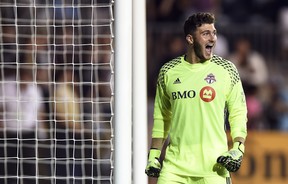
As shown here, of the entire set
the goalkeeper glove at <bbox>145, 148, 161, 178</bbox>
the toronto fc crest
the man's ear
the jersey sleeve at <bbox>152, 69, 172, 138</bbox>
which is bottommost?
the goalkeeper glove at <bbox>145, 148, 161, 178</bbox>

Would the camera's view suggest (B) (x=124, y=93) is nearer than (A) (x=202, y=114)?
No

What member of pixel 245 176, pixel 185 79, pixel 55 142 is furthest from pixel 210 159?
pixel 245 176

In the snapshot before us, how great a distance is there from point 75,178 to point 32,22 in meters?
1.83

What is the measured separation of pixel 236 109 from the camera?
25.0ft

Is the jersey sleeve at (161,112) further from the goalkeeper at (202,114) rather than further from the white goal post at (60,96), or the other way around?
the white goal post at (60,96)

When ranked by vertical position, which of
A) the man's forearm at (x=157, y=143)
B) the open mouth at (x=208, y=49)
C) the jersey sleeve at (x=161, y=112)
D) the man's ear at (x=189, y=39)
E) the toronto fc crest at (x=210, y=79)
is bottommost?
the man's forearm at (x=157, y=143)

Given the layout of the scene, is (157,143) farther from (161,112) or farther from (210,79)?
(210,79)

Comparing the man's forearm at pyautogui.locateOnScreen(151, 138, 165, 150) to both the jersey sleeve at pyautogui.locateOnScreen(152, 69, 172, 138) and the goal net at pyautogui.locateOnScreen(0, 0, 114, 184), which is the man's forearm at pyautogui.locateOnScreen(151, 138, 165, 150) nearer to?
the jersey sleeve at pyautogui.locateOnScreen(152, 69, 172, 138)

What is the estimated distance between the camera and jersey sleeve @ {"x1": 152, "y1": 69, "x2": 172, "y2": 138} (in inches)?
311

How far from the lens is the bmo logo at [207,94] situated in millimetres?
7594

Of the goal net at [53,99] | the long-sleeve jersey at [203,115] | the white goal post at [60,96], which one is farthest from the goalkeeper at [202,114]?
the goal net at [53,99]

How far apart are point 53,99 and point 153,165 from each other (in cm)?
301

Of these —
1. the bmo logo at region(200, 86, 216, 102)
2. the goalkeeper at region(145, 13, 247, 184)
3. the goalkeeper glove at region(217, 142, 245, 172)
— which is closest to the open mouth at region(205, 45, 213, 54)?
the goalkeeper at region(145, 13, 247, 184)

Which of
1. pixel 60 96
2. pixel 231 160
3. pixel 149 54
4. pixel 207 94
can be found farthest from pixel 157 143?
pixel 149 54
